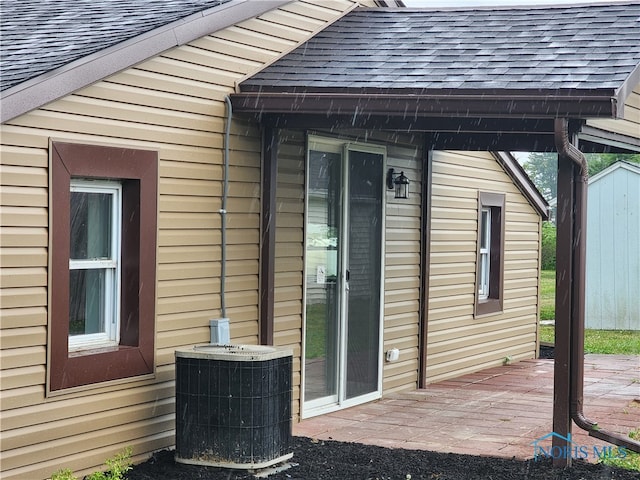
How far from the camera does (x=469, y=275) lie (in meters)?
11.6

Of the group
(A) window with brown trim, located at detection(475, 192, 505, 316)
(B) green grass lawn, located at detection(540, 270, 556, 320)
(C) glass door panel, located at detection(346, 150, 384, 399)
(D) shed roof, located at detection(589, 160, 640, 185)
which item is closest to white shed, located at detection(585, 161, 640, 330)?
(D) shed roof, located at detection(589, 160, 640, 185)

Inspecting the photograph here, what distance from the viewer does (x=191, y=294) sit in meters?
7.10

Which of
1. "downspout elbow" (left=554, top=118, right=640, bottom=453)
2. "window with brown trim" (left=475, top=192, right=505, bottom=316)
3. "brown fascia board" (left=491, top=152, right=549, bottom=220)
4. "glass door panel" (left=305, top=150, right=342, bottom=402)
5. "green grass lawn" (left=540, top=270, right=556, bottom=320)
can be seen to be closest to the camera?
"downspout elbow" (left=554, top=118, right=640, bottom=453)

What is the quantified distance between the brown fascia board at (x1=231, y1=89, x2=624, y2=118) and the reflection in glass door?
1.02m

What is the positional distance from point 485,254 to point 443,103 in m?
5.96

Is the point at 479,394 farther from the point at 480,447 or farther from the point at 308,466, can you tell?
the point at 308,466

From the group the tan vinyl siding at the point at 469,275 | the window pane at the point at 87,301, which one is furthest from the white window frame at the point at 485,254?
the window pane at the point at 87,301

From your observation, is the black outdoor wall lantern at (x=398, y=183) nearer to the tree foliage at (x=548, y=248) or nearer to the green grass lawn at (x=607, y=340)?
the green grass lawn at (x=607, y=340)

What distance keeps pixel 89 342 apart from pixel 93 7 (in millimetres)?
3038

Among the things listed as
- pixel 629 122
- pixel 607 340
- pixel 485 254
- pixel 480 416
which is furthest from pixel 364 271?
pixel 607 340

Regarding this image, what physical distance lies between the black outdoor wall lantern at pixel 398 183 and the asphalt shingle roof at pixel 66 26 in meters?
2.76

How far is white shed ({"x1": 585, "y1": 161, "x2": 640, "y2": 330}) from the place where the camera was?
59.9 feet

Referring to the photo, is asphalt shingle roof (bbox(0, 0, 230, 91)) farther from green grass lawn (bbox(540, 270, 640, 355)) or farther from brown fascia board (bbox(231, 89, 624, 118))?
green grass lawn (bbox(540, 270, 640, 355))

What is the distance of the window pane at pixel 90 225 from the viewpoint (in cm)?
624
